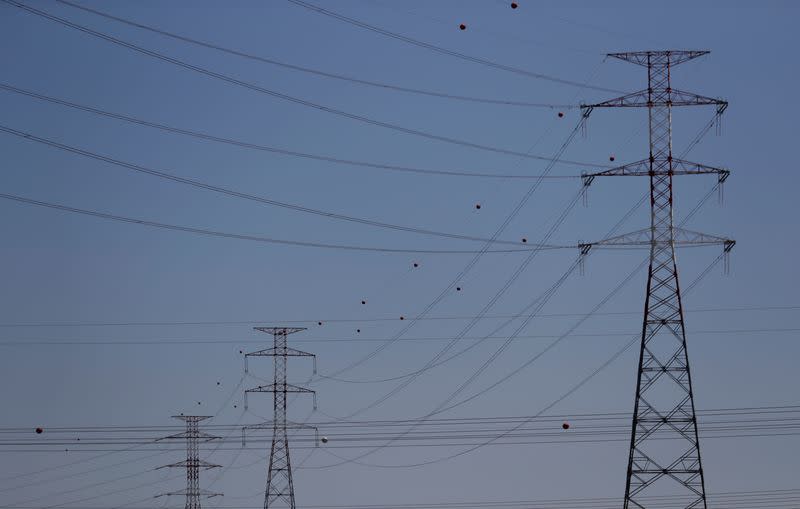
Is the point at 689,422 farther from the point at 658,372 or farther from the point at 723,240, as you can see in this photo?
the point at 723,240

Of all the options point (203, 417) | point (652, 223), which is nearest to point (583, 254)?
point (652, 223)

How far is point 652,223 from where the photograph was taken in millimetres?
60969

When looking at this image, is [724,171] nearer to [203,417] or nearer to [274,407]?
[274,407]

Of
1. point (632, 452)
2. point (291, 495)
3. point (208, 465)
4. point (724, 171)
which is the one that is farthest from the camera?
point (208, 465)

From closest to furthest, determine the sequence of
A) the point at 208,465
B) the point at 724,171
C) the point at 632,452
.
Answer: the point at 632,452
the point at 724,171
the point at 208,465

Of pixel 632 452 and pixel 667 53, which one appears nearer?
pixel 632 452

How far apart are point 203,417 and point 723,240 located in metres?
41.3

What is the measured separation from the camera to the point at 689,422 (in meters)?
58.5

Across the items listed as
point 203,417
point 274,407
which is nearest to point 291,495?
point 274,407

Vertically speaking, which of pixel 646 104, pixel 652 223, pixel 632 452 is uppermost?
pixel 646 104

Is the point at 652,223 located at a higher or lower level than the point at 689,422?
higher

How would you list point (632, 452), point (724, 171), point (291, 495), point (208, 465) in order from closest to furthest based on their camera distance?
1. point (632, 452)
2. point (724, 171)
3. point (291, 495)
4. point (208, 465)

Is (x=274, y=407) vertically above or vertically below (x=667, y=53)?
below

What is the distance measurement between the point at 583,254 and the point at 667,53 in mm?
9016
